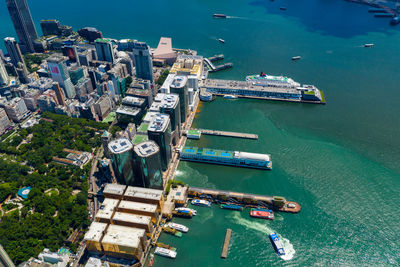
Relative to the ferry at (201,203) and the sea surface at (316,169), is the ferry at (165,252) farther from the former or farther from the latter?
the ferry at (201,203)

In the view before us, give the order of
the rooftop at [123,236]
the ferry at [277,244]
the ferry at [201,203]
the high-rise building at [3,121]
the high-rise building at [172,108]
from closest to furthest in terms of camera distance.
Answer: the rooftop at [123,236] → the ferry at [277,244] → the ferry at [201,203] → the high-rise building at [172,108] → the high-rise building at [3,121]

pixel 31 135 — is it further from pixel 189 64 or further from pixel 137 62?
pixel 189 64

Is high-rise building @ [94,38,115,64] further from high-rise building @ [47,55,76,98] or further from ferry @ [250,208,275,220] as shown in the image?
ferry @ [250,208,275,220]

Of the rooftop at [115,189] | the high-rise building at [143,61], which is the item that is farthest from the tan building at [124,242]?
the high-rise building at [143,61]

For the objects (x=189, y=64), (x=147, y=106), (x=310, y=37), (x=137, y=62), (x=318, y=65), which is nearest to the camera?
(x=147, y=106)

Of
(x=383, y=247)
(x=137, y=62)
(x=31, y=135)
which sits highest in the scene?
(x=137, y=62)

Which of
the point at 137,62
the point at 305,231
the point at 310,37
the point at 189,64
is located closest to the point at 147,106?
the point at 137,62
